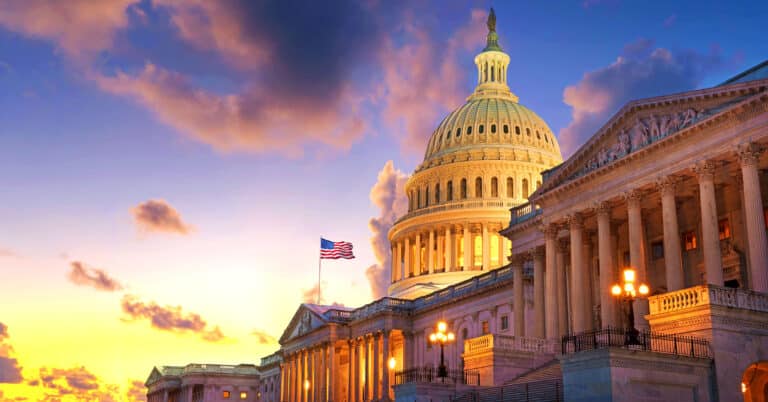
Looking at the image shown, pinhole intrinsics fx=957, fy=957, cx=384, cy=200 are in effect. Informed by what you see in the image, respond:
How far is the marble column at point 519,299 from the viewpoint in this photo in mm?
67062

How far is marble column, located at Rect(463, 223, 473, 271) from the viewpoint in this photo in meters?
119

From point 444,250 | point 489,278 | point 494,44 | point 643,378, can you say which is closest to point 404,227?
point 444,250

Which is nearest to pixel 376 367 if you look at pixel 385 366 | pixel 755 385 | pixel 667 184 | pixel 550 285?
pixel 385 366

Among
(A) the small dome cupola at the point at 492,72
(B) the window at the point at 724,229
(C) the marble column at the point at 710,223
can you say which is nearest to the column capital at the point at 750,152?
(C) the marble column at the point at 710,223

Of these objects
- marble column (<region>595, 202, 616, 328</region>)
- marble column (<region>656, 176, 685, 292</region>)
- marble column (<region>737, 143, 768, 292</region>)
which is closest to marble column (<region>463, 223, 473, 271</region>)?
marble column (<region>595, 202, 616, 328</region>)

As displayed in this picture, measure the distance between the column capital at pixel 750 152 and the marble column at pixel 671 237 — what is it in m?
4.98

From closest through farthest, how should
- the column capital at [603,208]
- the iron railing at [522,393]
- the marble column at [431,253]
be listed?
the iron railing at [522,393] < the column capital at [603,208] < the marble column at [431,253]

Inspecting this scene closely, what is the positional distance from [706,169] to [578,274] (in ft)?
38.2

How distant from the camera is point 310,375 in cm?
10600

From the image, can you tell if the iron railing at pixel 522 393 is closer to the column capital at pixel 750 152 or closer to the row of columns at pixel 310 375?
the column capital at pixel 750 152

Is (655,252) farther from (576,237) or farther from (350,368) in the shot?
(350,368)

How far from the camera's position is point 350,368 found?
326 ft

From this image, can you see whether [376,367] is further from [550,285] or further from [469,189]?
[469,189]

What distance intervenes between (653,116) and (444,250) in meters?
74.0
